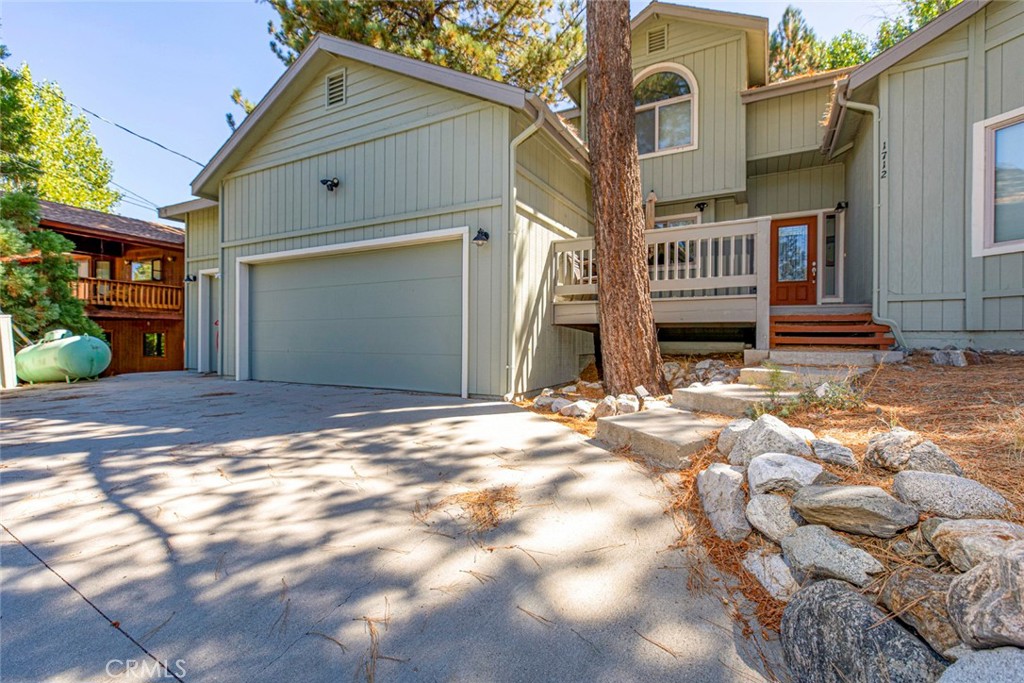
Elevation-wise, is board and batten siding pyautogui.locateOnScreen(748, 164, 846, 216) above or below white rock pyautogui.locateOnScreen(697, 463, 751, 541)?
above

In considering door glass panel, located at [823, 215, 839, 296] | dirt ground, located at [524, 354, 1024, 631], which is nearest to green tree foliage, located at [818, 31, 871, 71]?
door glass panel, located at [823, 215, 839, 296]

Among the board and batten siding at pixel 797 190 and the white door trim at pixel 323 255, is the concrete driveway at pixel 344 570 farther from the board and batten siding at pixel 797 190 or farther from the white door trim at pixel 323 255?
the board and batten siding at pixel 797 190

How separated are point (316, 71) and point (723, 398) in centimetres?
747

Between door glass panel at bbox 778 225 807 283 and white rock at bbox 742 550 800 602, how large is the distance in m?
8.03

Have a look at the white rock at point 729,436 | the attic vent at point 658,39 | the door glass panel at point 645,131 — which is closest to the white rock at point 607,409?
the white rock at point 729,436

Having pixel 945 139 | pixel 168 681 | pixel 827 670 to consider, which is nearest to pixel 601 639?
pixel 827 670

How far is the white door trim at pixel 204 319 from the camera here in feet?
33.0

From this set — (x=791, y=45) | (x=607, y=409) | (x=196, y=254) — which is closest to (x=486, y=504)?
(x=607, y=409)

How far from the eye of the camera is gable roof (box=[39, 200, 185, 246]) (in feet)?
38.7

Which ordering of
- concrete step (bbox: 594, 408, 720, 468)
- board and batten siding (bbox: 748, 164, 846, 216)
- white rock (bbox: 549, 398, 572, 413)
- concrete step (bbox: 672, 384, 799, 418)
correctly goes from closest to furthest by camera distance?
1. concrete step (bbox: 594, 408, 720, 468)
2. concrete step (bbox: 672, 384, 799, 418)
3. white rock (bbox: 549, 398, 572, 413)
4. board and batten siding (bbox: 748, 164, 846, 216)

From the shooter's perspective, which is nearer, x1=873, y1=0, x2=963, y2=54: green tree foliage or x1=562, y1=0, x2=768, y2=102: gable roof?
x1=562, y1=0, x2=768, y2=102: gable roof

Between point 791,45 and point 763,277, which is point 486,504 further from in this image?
point 791,45

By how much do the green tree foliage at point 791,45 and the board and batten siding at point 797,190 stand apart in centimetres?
980

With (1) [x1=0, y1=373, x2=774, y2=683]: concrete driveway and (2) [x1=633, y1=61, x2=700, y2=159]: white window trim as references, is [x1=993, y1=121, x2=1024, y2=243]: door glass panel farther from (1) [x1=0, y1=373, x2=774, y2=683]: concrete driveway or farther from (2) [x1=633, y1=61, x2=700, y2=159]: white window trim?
(1) [x1=0, y1=373, x2=774, y2=683]: concrete driveway
